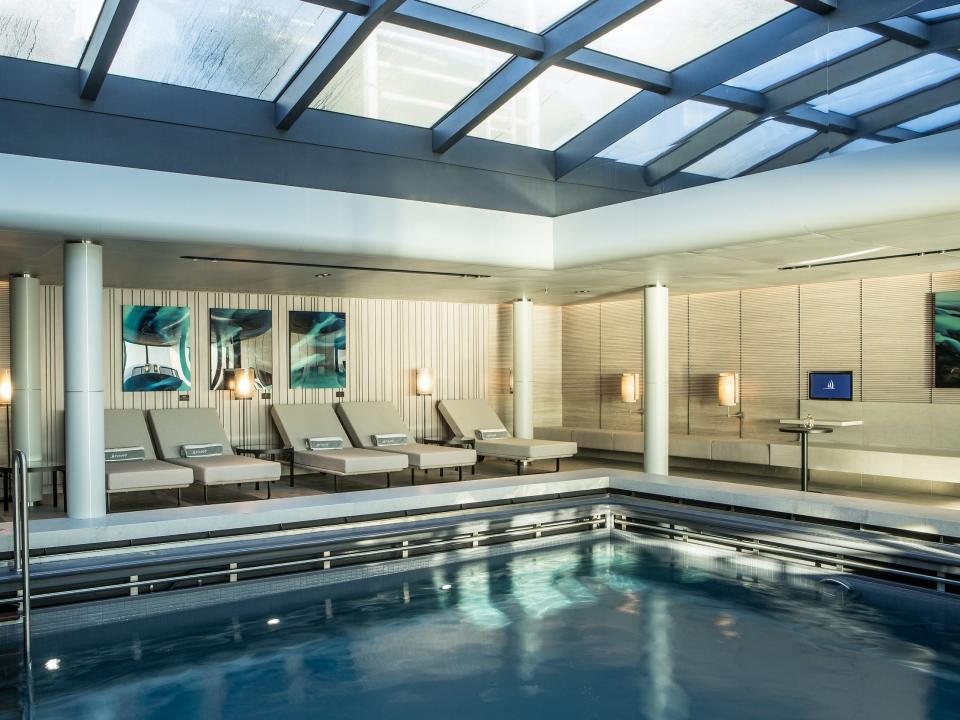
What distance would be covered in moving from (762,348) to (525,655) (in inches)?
328

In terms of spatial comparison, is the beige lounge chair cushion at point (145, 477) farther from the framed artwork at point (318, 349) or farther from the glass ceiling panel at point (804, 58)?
the glass ceiling panel at point (804, 58)

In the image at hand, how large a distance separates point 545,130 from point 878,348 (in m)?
5.45

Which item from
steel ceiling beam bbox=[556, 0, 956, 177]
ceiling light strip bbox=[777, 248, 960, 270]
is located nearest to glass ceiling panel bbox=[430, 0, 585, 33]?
steel ceiling beam bbox=[556, 0, 956, 177]

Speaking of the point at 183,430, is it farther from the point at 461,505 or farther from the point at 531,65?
the point at 531,65

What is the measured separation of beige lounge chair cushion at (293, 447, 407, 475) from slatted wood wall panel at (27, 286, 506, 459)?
2030 millimetres

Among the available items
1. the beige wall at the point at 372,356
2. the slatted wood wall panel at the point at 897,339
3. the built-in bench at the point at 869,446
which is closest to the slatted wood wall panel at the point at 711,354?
the built-in bench at the point at 869,446

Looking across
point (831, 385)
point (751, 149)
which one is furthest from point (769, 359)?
point (751, 149)

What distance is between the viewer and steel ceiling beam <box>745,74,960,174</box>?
629 centimetres

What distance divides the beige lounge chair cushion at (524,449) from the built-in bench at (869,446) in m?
2.01

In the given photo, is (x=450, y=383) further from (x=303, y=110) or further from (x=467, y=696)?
(x=467, y=696)

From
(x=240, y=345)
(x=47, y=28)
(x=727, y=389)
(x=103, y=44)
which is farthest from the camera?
(x=240, y=345)

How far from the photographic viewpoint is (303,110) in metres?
8.81

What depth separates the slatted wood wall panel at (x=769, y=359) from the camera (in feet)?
40.9

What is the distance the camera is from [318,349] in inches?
527
